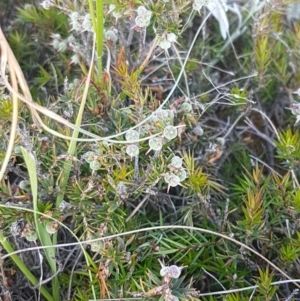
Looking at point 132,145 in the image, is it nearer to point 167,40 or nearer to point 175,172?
point 175,172

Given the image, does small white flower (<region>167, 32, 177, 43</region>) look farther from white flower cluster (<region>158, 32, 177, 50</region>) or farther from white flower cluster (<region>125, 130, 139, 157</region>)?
white flower cluster (<region>125, 130, 139, 157</region>)

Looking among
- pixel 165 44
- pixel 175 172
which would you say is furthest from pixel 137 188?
pixel 165 44

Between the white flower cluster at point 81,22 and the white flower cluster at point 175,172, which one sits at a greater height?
the white flower cluster at point 81,22

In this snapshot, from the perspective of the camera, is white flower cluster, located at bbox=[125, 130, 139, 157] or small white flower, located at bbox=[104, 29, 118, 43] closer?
white flower cluster, located at bbox=[125, 130, 139, 157]

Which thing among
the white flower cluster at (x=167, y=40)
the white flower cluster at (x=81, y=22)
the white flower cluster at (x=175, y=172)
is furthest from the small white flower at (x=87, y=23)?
the white flower cluster at (x=175, y=172)

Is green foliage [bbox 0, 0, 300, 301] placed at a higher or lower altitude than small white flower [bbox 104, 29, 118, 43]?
lower

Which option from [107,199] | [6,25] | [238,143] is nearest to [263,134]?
[238,143]

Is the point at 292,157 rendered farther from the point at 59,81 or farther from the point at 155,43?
the point at 59,81

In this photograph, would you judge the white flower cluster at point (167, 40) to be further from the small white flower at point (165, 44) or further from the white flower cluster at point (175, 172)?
the white flower cluster at point (175, 172)

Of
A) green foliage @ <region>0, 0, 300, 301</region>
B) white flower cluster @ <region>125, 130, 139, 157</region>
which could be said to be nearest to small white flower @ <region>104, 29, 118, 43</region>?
green foliage @ <region>0, 0, 300, 301</region>
